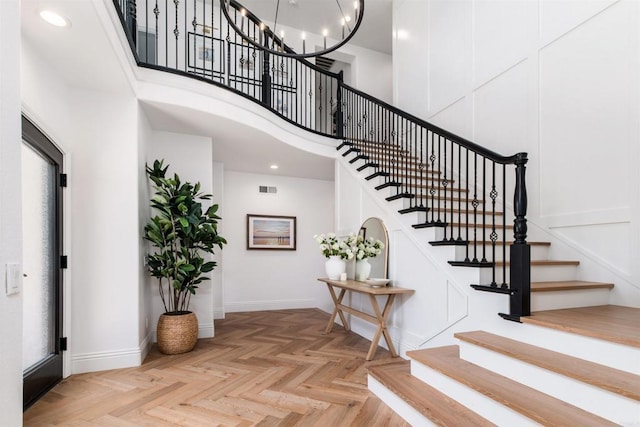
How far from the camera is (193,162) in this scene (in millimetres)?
4434

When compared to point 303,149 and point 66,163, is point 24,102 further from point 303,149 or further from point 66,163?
point 303,149

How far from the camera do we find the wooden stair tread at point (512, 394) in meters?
1.63

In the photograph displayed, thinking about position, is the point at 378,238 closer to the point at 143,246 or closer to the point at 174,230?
the point at 174,230

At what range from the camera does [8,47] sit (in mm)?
1233

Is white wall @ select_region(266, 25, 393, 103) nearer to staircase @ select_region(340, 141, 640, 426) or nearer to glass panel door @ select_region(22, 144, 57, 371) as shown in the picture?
staircase @ select_region(340, 141, 640, 426)

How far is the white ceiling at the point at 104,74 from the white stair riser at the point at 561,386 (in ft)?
10.9

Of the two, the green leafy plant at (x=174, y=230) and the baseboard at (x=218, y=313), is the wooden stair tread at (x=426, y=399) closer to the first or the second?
the green leafy plant at (x=174, y=230)

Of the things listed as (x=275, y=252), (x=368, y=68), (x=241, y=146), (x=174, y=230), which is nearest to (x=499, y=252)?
(x=174, y=230)

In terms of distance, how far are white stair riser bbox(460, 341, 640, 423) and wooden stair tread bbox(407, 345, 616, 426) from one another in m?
0.03

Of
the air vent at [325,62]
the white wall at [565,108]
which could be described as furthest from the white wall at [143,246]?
the air vent at [325,62]

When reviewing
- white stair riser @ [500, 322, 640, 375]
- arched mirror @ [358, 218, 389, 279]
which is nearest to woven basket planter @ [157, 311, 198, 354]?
arched mirror @ [358, 218, 389, 279]

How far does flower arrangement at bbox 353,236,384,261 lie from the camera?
12.9 ft

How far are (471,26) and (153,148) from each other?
4179 mm

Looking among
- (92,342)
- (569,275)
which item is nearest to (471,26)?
(569,275)
